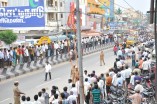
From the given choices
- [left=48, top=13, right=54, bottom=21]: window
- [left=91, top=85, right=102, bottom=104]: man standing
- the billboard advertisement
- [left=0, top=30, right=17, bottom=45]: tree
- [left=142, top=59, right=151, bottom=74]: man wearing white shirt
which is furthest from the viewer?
[left=48, top=13, right=54, bottom=21]: window

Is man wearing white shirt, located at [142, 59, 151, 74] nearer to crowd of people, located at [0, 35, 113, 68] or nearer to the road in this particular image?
crowd of people, located at [0, 35, 113, 68]

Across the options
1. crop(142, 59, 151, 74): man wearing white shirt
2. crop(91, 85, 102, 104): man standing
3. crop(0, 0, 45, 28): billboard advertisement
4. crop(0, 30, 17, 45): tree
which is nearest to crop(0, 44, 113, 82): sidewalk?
crop(0, 0, 45, 28): billboard advertisement

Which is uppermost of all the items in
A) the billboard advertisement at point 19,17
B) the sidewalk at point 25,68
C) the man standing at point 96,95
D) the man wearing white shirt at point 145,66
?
the billboard advertisement at point 19,17

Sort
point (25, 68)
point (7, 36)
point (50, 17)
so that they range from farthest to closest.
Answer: point (50, 17) < point (7, 36) < point (25, 68)

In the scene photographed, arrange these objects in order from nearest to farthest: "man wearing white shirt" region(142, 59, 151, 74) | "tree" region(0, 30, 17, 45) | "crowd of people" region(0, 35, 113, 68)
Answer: "man wearing white shirt" region(142, 59, 151, 74) → "crowd of people" region(0, 35, 113, 68) → "tree" region(0, 30, 17, 45)

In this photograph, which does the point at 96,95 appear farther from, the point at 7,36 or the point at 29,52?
the point at 7,36

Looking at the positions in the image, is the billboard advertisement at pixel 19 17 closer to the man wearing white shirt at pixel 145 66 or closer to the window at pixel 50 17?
the man wearing white shirt at pixel 145 66

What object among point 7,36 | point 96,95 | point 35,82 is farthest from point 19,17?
point 7,36

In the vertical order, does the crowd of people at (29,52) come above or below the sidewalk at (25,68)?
above

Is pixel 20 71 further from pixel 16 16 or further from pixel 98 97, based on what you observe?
pixel 98 97

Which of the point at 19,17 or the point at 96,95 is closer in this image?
the point at 96,95

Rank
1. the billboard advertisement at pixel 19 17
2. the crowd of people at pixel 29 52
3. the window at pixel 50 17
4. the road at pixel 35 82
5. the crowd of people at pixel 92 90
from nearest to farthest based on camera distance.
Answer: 1. the crowd of people at pixel 92 90
2. the road at pixel 35 82
3. the crowd of people at pixel 29 52
4. the billboard advertisement at pixel 19 17
5. the window at pixel 50 17

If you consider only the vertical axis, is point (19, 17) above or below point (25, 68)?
above

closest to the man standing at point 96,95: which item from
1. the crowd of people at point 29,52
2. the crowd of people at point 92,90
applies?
the crowd of people at point 92,90
